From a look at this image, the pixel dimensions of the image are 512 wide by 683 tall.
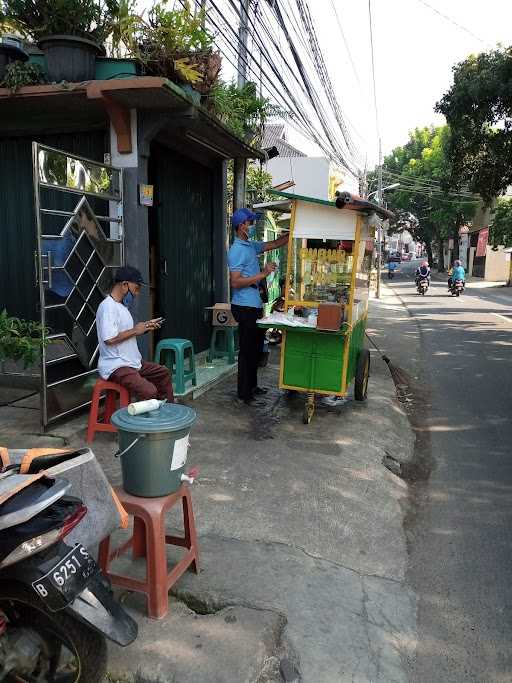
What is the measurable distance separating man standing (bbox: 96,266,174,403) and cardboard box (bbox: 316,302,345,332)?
150 centimetres

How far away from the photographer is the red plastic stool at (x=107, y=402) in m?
4.42

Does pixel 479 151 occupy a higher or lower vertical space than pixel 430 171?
lower

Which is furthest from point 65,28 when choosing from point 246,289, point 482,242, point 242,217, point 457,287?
point 482,242

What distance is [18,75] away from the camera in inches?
194

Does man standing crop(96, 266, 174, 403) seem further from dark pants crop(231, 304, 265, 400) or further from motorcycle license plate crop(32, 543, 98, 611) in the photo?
motorcycle license plate crop(32, 543, 98, 611)

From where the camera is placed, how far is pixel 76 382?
507 centimetres

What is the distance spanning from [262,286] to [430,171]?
37.7 metres

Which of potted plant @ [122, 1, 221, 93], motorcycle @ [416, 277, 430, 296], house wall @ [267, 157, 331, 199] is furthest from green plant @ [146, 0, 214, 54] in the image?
house wall @ [267, 157, 331, 199]

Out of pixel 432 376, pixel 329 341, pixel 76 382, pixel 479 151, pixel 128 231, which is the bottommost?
pixel 432 376

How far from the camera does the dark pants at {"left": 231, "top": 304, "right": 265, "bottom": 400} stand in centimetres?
578

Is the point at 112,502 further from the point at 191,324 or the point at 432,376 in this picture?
the point at 432,376

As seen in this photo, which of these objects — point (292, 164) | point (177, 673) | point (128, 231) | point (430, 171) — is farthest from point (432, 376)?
point (430, 171)

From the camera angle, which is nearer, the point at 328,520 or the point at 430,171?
the point at 328,520

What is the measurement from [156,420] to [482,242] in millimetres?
39740
